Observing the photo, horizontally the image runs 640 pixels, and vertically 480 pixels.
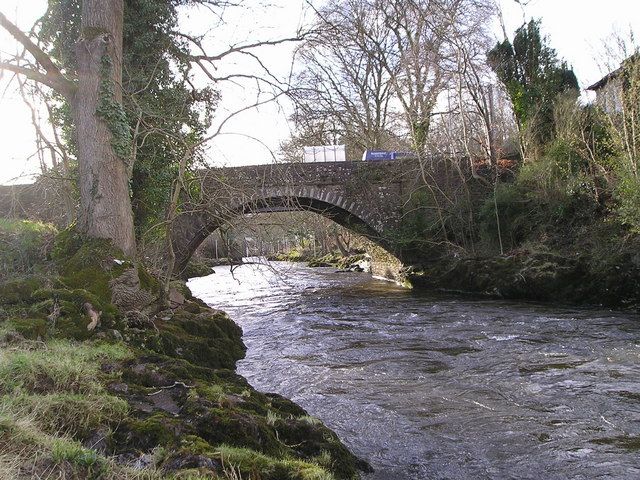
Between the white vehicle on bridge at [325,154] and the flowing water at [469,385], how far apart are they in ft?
31.5

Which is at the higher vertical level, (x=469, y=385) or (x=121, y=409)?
(x=121, y=409)

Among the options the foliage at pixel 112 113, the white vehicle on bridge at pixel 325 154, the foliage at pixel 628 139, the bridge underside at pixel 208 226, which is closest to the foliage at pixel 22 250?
the foliage at pixel 112 113

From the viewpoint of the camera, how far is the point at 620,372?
685cm

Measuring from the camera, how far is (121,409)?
3.82 metres

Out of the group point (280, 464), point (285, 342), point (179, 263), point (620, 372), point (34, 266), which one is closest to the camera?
point (280, 464)

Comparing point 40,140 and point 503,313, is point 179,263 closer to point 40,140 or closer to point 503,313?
point 40,140

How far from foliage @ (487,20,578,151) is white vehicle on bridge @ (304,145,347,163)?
282 inches

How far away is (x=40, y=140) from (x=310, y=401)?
7872 millimetres

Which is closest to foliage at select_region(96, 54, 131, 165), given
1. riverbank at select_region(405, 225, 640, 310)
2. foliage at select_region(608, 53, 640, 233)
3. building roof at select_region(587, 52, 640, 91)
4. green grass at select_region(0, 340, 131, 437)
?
green grass at select_region(0, 340, 131, 437)

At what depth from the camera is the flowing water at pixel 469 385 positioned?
4648 mm

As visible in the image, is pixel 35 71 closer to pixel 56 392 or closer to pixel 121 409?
pixel 56 392

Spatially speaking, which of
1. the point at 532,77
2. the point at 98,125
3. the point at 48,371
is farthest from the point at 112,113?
the point at 532,77

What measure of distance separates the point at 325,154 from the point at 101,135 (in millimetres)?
14740

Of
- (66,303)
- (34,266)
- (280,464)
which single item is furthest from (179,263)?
(280,464)
